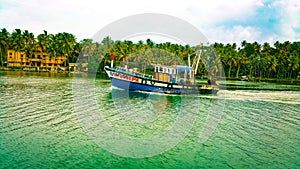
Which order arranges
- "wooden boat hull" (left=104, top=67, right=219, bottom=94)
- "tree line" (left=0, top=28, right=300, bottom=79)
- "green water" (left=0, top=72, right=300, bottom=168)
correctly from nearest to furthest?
"green water" (left=0, top=72, right=300, bottom=168)
"wooden boat hull" (left=104, top=67, right=219, bottom=94)
"tree line" (left=0, top=28, right=300, bottom=79)

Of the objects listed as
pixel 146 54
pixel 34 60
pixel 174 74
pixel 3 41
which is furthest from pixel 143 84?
pixel 3 41

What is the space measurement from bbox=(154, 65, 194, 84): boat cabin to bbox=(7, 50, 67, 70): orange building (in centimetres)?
6586

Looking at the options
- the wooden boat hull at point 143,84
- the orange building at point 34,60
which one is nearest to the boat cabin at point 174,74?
the wooden boat hull at point 143,84

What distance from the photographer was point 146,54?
85562 mm

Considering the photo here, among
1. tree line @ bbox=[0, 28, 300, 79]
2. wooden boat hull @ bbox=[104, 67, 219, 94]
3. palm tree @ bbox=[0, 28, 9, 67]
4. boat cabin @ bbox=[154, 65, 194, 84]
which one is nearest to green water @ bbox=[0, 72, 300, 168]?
wooden boat hull @ bbox=[104, 67, 219, 94]

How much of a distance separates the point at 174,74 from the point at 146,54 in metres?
50.1

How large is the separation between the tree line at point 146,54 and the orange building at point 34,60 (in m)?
2.10

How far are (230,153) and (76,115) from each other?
1098cm

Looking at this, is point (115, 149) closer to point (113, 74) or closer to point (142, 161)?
point (142, 161)

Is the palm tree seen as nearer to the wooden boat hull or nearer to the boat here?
the boat

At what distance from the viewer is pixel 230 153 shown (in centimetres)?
1274

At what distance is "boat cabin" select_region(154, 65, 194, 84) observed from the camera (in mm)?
35531

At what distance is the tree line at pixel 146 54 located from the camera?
290ft

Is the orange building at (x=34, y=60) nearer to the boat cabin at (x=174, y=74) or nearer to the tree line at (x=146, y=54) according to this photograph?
the tree line at (x=146, y=54)
